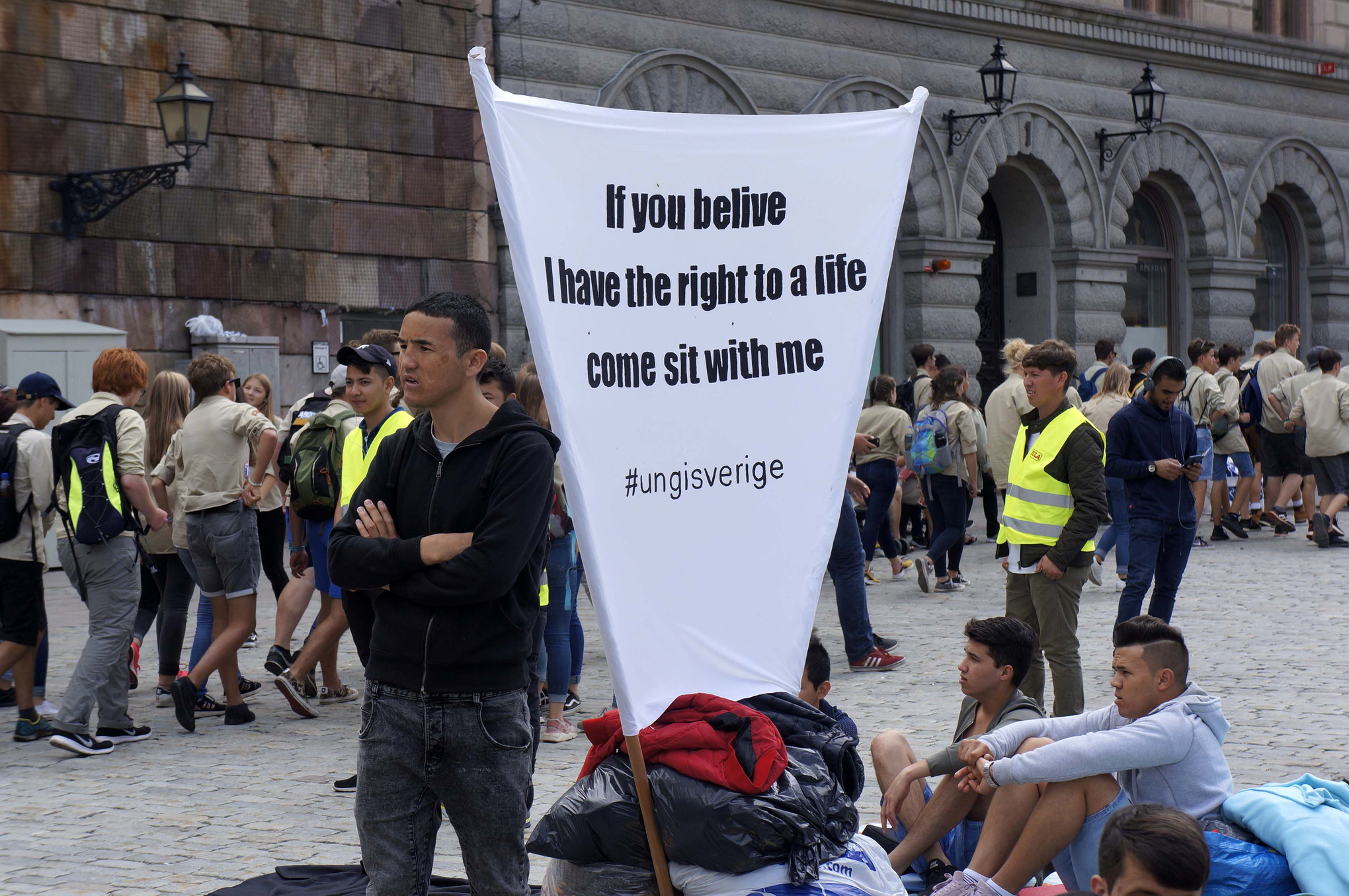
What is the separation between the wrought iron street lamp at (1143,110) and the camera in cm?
2081

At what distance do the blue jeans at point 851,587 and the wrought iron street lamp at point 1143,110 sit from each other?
1407cm

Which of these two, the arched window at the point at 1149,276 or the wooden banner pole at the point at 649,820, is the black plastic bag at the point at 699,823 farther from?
Answer: the arched window at the point at 1149,276

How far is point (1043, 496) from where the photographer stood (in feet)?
22.7

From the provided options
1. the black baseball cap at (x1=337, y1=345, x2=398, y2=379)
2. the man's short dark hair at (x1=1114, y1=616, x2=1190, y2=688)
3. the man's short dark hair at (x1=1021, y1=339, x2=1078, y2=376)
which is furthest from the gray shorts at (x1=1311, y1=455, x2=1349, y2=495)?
the black baseball cap at (x1=337, y1=345, x2=398, y2=379)

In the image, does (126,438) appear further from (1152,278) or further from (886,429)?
(1152,278)

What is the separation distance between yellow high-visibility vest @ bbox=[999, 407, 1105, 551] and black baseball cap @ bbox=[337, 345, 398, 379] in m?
2.87

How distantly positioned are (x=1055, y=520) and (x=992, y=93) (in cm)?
1328

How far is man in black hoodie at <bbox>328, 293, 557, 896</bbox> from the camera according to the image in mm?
3555

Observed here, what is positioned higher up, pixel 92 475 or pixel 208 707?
pixel 92 475

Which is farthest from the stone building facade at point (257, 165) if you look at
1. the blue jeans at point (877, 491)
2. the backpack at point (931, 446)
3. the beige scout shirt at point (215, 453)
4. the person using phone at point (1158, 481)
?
the person using phone at point (1158, 481)

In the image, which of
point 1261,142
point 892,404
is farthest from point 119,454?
point 1261,142

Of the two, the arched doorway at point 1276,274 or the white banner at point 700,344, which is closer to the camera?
the white banner at point 700,344

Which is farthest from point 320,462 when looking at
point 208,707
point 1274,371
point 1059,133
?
point 1059,133

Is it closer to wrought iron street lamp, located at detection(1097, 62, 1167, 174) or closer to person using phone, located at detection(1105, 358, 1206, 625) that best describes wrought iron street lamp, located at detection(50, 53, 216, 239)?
person using phone, located at detection(1105, 358, 1206, 625)
